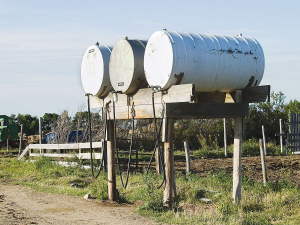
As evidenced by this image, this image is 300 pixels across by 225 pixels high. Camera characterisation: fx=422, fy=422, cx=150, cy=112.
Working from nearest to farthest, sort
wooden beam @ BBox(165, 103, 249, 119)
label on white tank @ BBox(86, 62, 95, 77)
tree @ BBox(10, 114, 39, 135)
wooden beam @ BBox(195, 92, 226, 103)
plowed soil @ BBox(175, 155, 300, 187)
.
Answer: wooden beam @ BBox(165, 103, 249, 119), wooden beam @ BBox(195, 92, 226, 103), label on white tank @ BBox(86, 62, 95, 77), plowed soil @ BBox(175, 155, 300, 187), tree @ BBox(10, 114, 39, 135)

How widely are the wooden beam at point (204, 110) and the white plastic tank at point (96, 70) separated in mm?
2271

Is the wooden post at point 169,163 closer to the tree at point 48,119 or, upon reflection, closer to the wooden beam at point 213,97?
the wooden beam at point 213,97

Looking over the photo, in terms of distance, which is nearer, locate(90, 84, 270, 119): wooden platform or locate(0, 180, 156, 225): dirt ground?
locate(0, 180, 156, 225): dirt ground

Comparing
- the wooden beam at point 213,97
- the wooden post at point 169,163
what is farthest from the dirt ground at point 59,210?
the wooden beam at point 213,97

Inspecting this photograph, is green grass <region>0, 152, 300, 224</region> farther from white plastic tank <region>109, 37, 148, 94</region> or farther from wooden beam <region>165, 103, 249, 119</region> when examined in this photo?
white plastic tank <region>109, 37, 148, 94</region>

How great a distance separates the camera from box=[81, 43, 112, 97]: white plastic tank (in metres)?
9.56

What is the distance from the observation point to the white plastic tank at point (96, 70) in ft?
31.4

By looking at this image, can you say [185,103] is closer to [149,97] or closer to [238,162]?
[149,97]


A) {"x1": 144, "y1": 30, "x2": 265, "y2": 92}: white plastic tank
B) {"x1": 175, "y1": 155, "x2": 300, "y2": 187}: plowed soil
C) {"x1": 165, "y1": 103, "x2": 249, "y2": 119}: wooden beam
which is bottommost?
{"x1": 175, "y1": 155, "x2": 300, "y2": 187}: plowed soil

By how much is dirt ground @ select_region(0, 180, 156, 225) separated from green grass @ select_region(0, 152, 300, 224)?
42cm

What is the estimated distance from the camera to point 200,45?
7930 mm

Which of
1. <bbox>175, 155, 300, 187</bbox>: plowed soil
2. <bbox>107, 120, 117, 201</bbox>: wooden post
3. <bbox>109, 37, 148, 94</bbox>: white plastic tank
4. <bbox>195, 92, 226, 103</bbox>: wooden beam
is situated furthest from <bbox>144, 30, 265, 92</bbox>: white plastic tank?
<bbox>175, 155, 300, 187</bbox>: plowed soil

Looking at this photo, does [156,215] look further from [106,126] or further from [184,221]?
[106,126]

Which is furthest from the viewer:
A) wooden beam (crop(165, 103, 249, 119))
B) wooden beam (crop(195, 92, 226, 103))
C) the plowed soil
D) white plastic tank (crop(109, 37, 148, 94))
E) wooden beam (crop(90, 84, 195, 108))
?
the plowed soil
